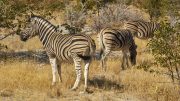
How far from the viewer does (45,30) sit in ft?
39.5

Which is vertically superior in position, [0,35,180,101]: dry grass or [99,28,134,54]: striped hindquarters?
[99,28,134,54]: striped hindquarters

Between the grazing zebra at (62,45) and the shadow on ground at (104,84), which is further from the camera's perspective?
the shadow on ground at (104,84)

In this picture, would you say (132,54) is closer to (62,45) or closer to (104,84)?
(104,84)

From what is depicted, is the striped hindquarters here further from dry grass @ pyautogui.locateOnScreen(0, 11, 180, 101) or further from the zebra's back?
the zebra's back

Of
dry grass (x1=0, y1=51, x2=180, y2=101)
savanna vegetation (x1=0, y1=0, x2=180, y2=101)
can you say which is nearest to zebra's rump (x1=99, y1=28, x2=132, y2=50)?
savanna vegetation (x1=0, y1=0, x2=180, y2=101)

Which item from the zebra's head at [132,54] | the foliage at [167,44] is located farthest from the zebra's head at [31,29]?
the zebra's head at [132,54]

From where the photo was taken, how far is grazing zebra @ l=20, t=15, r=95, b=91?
35.9 ft

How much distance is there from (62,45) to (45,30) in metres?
0.93

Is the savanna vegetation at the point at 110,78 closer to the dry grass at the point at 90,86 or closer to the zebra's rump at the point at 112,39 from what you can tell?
the dry grass at the point at 90,86

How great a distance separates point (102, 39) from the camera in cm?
1526

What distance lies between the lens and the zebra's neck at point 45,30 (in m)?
12.0

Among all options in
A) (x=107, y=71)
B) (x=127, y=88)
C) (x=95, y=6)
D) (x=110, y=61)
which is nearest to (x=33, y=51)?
(x=110, y=61)

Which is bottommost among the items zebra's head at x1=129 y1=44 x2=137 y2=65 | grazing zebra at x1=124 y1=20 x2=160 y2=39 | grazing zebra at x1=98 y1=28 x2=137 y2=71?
zebra's head at x1=129 y1=44 x2=137 y2=65

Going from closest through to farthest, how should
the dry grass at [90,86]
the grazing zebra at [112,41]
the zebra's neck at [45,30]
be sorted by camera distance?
the dry grass at [90,86], the zebra's neck at [45,30], the grazing zebra at [112,41]
